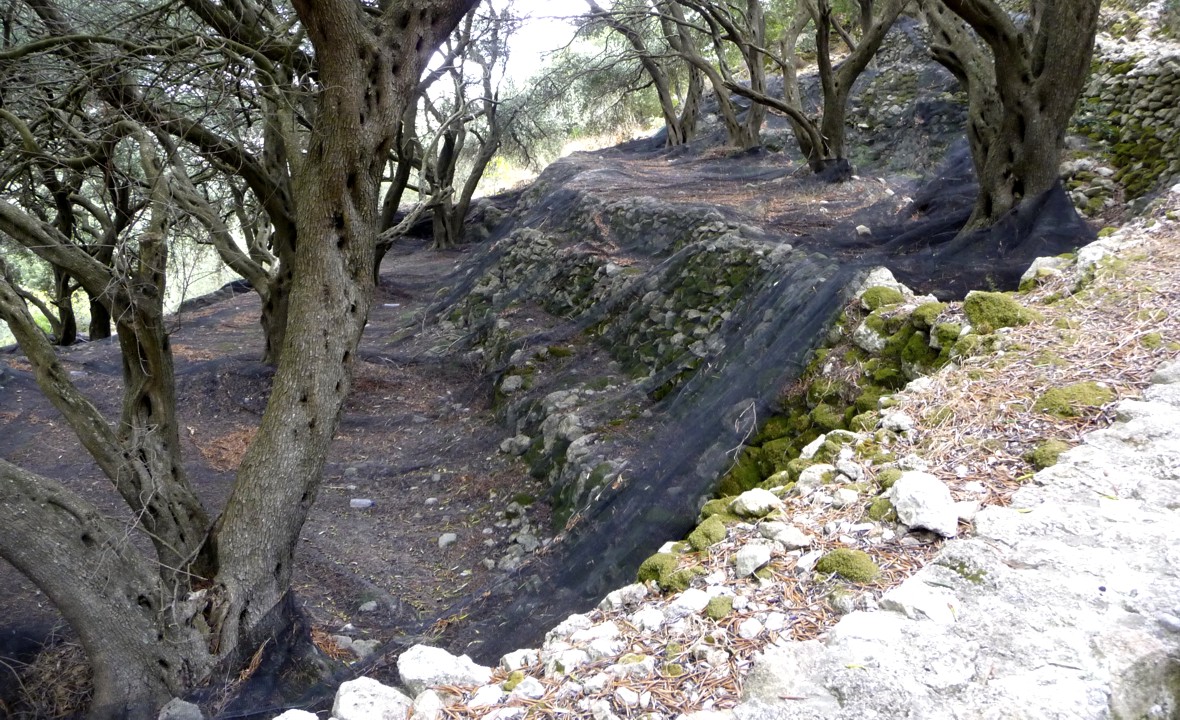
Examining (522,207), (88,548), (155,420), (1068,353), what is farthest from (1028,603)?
(522,207)

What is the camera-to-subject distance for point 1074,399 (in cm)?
274

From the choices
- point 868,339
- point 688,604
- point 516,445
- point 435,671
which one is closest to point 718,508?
point 688,604

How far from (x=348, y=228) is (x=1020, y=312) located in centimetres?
317

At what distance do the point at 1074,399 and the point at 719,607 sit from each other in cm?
161

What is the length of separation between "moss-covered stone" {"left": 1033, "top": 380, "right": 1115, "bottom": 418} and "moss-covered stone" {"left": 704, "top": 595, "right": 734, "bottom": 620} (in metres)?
1.47

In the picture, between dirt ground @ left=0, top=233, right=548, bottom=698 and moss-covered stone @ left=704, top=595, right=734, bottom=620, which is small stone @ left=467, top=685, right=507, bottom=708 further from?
dirt ground @ left=0, top=233, right=548, bottom=698

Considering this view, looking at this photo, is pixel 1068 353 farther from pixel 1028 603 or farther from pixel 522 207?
pixel 522 207

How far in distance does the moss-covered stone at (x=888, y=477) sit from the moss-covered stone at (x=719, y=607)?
766 millimetres

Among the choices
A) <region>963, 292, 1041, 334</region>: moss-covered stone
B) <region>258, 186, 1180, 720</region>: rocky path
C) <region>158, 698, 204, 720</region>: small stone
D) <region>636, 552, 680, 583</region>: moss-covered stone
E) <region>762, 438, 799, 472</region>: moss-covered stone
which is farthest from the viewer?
<region>762, 438, 799, 472</region>: moss-covered stone

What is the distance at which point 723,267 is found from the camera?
6.04 metres

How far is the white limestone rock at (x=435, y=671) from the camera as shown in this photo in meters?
2.14

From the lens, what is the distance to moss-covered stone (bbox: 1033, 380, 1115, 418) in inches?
106

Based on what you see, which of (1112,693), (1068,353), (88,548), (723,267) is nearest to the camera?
(1112,693)

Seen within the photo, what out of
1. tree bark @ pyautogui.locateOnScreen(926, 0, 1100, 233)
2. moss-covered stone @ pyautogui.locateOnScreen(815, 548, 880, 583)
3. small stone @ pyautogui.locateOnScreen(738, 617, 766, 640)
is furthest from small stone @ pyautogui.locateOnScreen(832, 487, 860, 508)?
tree bark @ pyautogui.locateOnScreen(926, 0, 1100, 233)
